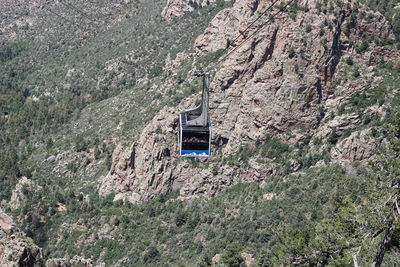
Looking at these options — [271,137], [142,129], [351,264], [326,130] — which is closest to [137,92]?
[142,129]

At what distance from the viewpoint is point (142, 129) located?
4225 inches

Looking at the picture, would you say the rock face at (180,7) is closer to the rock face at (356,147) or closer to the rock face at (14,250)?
the rock face at (356,147)

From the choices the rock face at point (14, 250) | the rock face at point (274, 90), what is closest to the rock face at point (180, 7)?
the rock face at point (274, 90)

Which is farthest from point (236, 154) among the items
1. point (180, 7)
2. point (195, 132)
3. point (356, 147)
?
point (180, 7)

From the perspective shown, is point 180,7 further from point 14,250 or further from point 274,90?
point 14,250

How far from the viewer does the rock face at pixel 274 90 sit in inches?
3487

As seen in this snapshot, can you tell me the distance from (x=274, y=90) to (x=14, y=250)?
54302mm

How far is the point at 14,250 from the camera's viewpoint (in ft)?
152

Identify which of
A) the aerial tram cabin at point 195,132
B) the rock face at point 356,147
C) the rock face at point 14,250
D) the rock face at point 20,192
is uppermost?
the aerial tram cabin at point 195,132

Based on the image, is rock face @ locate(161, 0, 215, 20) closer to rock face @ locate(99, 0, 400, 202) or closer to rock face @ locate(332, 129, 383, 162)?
rock face @ locate(99, 0, 400, 202)

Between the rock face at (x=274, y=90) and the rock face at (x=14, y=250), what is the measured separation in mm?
45246

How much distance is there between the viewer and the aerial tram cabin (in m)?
43.2

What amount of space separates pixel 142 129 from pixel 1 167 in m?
38.3

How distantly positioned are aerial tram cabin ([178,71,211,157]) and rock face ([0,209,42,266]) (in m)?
15.8
